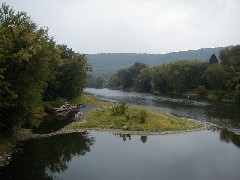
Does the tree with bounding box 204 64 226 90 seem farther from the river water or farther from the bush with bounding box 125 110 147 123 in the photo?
the river water

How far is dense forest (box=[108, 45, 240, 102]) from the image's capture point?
11938cm

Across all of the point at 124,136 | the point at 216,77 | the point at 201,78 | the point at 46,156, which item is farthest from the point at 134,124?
the point at 201,78

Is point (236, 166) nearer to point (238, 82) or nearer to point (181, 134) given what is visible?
point (181, 134)

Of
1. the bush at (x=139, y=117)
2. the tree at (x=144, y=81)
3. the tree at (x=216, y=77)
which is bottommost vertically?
the tree at (x=144, y=81)

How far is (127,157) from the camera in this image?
3641 centimetres

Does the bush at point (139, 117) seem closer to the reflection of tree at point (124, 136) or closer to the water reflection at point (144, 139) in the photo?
Result: the reflection of tree at point (124, 136)

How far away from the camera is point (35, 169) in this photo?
31.1 meters

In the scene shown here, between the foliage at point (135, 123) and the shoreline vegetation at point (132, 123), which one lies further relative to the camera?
the foliage at point (135, 123)

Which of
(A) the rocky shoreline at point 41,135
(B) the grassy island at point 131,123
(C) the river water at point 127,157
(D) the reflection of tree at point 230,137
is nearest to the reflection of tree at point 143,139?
(C) the river water at point 127,157

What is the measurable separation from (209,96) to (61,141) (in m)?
91.1

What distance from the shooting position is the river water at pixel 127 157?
30531mm

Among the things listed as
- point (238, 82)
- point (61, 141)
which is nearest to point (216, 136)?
point (61, 141)

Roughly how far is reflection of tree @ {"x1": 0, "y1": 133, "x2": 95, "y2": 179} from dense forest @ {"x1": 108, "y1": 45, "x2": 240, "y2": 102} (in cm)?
7815

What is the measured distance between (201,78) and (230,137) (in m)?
91.1
